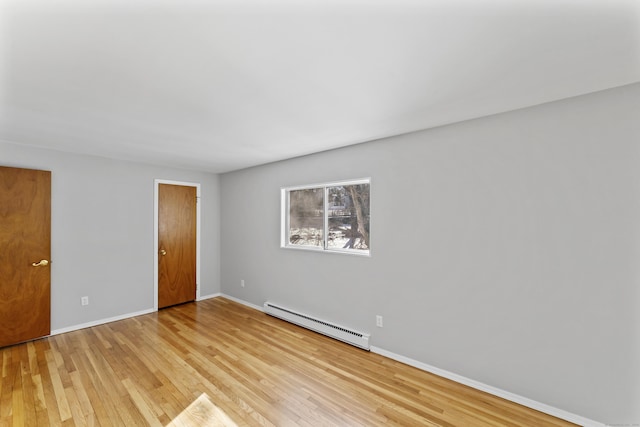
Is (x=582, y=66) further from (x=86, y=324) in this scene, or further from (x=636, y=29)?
(x=86, y=324)

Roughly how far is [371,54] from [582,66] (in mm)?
1255

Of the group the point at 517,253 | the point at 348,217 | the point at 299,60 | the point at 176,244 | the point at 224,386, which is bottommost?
the point at 224,386

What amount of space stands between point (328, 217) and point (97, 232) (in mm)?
3235

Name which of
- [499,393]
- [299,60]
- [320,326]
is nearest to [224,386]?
[320,326]

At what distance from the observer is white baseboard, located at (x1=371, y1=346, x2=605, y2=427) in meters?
1.88

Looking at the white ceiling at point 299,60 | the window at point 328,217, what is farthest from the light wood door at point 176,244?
the white ceiling at point 299,60

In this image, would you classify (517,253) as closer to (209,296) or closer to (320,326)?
(320,326)

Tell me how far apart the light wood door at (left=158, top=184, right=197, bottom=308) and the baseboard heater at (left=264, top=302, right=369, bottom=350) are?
1.61 meters

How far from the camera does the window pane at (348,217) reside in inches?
124

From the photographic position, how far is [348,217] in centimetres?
333

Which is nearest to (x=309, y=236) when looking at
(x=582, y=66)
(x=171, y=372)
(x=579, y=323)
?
(x=171, y=372)

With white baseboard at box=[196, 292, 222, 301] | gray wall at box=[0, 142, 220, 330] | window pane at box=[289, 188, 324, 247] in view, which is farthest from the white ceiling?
white baseboard at box=[196, 292, 222, 301]

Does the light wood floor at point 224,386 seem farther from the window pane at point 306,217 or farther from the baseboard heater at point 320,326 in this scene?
the window pane at point 306,217

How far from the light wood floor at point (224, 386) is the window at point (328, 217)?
1.20m
